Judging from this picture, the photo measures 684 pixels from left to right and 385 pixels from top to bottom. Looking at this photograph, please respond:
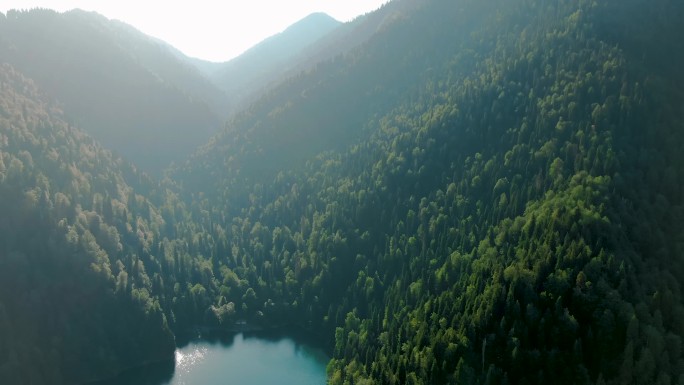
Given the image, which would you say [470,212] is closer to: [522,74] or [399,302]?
[399,302]

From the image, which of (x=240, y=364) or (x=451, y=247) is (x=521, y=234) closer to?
(x=451, y=247)

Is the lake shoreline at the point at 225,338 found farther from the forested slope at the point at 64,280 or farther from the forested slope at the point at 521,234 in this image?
the forested slope at the point at 521,234

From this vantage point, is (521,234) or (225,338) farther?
(225,338)

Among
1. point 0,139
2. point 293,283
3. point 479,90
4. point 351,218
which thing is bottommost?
point 293,283

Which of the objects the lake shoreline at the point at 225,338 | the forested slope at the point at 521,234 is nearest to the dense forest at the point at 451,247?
the forested slope at the point at 521,234

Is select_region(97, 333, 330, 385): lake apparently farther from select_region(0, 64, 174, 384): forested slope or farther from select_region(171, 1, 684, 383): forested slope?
select_region(171, 1, 684, 383): forested slope

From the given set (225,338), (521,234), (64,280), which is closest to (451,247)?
(521,234)

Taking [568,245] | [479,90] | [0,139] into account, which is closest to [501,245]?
[568,245]
